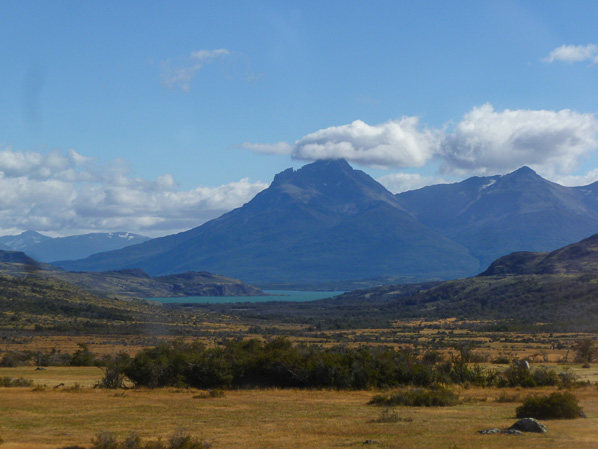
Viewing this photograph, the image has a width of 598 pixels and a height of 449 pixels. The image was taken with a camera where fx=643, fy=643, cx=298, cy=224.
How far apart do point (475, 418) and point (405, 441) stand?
5.74 m

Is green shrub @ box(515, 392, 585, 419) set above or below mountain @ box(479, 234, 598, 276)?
below

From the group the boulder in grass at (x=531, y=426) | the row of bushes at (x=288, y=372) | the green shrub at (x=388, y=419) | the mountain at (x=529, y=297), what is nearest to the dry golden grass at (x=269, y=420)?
the green shrub at (x=388, y=419)

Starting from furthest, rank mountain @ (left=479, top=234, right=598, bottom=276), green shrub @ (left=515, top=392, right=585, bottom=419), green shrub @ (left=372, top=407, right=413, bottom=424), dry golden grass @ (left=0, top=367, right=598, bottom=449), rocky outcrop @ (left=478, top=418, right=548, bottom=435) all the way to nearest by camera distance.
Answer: mountain @ (left=479, top=234, right=598, bottom=276), green shrub @ (left=372, top=407, right=413, bottom=424), green shrub @ (left=515, top=392, right=585, bottom=419), rocky outcrop @ (left=478, top=418, right=548, bottom=435), dry golden grass @ (left=0, top=367, right=598, bottom=449)

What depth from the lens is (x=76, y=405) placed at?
28672mm

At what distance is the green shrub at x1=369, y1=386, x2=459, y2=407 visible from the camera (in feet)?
95.3

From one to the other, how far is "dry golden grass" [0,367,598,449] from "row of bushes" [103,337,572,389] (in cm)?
165

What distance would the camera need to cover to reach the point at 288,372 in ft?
120

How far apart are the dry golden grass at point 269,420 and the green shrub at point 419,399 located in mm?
792

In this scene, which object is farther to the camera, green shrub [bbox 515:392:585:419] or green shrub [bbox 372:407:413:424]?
green shrub [bbox 372:407:413:424]

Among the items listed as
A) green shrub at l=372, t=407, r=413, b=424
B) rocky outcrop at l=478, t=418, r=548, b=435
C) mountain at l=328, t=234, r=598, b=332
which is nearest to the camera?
rocky outcrop at l=478, t=418, r=548, b=435

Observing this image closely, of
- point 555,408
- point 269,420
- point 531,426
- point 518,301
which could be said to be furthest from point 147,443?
point 518,301

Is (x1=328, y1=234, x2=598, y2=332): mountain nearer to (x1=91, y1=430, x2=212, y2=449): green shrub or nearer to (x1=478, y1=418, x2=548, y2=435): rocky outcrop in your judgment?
(x1=478, y1=418, x2=548, y2=435): rocky outcrop

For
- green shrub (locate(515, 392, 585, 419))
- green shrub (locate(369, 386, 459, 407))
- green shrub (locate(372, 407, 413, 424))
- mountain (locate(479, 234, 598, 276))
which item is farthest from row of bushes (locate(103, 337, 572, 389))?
mountain (locate(479, 234, 598, 276))

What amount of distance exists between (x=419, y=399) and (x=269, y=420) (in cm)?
795
